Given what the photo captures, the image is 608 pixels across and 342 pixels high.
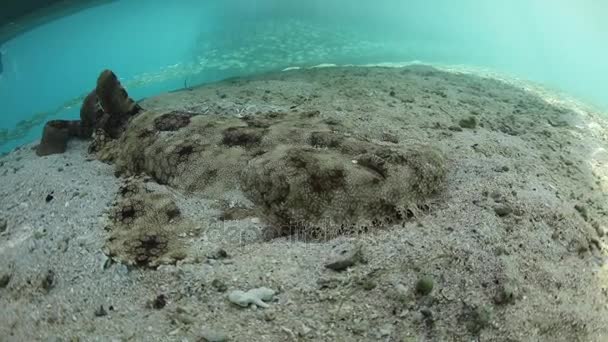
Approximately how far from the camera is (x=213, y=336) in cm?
423

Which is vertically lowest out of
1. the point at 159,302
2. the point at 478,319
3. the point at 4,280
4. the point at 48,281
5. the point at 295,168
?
the point at 4,280

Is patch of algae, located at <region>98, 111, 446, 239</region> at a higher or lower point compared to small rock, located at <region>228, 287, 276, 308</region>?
higher

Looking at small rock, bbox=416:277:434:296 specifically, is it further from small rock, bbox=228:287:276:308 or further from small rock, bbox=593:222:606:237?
small rock, bbox=593:222:606:237

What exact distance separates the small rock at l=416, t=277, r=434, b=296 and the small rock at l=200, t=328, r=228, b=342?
2.28 m

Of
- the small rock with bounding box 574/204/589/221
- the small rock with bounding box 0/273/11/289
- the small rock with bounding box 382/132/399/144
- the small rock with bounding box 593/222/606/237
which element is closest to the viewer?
the small rock with bounding box 0/273/11/289

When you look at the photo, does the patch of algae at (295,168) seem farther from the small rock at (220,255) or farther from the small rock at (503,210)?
the small rock at (503,210)

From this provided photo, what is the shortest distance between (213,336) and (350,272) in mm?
1817

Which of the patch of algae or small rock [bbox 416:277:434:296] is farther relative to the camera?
the patch of algae

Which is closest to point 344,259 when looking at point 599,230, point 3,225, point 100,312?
point 100,312

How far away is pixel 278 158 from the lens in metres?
6.17

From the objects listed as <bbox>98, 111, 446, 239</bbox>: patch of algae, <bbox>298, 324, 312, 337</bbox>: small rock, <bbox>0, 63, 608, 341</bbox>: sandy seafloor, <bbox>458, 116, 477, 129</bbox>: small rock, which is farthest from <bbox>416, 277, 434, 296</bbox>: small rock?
<bbox>458, 116, 477, 129</bbox>: small rock

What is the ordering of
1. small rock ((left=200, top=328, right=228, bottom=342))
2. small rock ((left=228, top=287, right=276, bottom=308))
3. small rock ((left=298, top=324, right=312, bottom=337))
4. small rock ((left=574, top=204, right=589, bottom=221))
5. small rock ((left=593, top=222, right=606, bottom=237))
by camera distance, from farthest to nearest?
1. small rock ((left=574, top=204, right=589, bottom=221))
2. small rock ((left=593, top=222, right=606, bottom=237))
3. small rock ((left=228, top=287, right=276, bottom=308))
4. small rock ((left=298, top=324, right=312, bottom=337))
5. small rock ((left=200, top=328, right=228, bottom=342))

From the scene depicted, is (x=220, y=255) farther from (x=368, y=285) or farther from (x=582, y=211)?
(x=582, y=211)

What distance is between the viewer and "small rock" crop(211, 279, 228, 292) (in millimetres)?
4879
